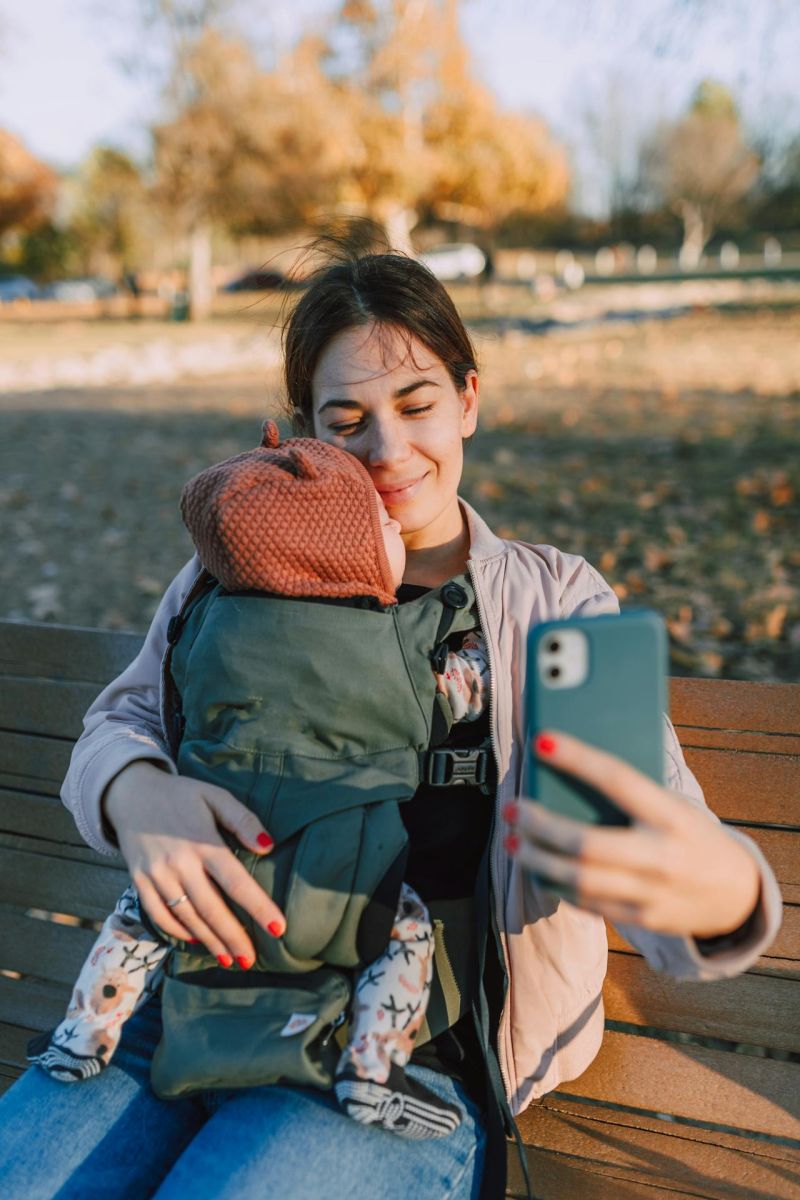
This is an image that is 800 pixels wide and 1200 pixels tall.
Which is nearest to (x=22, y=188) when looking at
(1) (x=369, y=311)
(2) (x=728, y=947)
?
(1) (x=369, y=311)

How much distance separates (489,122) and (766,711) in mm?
41093

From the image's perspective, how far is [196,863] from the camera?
1685 mm

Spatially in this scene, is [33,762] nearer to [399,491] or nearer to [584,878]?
[399,491]

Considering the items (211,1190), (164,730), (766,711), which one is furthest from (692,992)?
(164,730)

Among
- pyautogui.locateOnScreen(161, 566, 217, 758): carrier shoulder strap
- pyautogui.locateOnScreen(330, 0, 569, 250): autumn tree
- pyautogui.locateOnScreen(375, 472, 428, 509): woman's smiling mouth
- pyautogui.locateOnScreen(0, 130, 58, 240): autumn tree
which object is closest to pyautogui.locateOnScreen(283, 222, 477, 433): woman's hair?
pyautogui.locateOnScreen(375, 472, 428, 509): woman's smiling mouth

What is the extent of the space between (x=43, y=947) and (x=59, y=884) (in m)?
0.15

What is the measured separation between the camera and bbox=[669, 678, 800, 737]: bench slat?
2039 millimetres

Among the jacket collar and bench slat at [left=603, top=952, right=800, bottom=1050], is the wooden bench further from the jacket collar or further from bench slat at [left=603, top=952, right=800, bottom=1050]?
the jacket collar

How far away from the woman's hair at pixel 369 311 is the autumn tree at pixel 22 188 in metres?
46.7

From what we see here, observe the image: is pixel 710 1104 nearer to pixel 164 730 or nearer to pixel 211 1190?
pixel 211 1190

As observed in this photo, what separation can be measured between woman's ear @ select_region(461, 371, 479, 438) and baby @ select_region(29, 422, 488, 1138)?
52 cm

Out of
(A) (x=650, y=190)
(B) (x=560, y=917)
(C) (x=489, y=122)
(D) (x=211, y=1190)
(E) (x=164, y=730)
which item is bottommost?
(D) (x=211, y=1190)

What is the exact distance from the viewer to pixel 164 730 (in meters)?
2.10

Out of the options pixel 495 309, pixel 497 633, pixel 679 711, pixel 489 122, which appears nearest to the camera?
pixel 497 633
